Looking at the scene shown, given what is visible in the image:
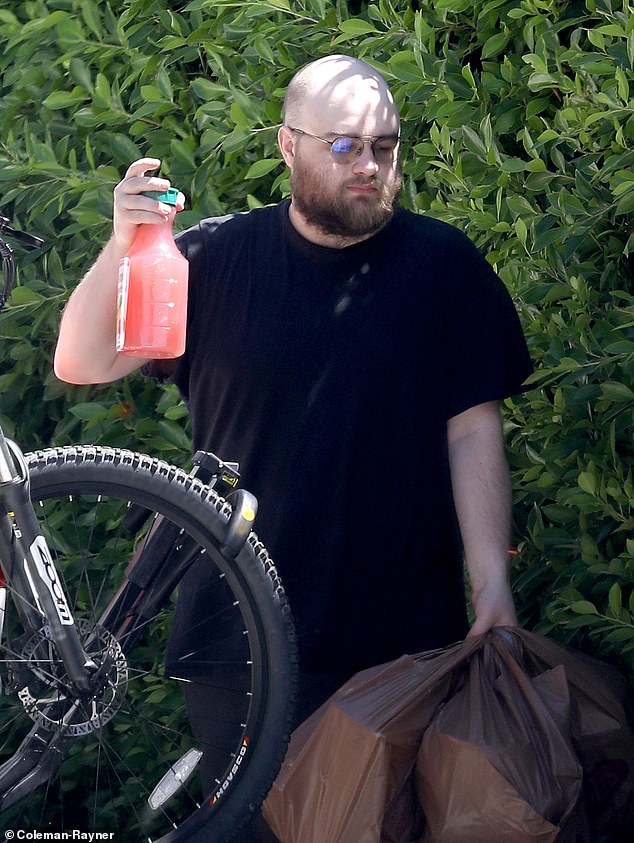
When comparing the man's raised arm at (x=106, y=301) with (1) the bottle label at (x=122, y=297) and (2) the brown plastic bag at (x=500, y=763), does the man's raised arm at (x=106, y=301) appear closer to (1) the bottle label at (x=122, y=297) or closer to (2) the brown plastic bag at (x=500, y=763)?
(1) the bottle label at (x=122, y=297)

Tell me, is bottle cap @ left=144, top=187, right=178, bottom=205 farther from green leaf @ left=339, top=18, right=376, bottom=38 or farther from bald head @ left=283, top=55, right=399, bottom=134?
green leaf @ left=339, top=18, right=376, bottom=38

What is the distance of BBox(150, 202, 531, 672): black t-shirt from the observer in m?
2.66

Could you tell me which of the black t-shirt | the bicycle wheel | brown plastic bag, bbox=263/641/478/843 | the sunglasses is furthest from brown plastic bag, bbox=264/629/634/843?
the sunglasses

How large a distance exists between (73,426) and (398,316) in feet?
3.77

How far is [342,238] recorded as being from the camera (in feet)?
8.86

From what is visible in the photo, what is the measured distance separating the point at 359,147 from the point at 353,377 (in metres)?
0.43

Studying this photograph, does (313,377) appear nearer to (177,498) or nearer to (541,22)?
(177,498)

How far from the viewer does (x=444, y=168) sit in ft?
9.32

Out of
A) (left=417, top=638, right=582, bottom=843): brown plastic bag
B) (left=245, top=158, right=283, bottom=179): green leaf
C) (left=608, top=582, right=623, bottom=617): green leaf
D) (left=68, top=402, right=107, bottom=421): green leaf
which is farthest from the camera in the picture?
(left=68, top=402, right=107, bottom=421): green leaf

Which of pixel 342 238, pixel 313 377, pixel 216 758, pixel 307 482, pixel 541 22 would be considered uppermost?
pixel 541 22

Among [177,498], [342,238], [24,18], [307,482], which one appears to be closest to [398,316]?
[342,238]

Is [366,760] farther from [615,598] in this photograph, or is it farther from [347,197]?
[347,197]

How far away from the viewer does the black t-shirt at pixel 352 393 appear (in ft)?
8.73

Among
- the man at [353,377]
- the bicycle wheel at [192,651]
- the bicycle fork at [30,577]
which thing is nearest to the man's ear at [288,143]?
the man at [353,377]
